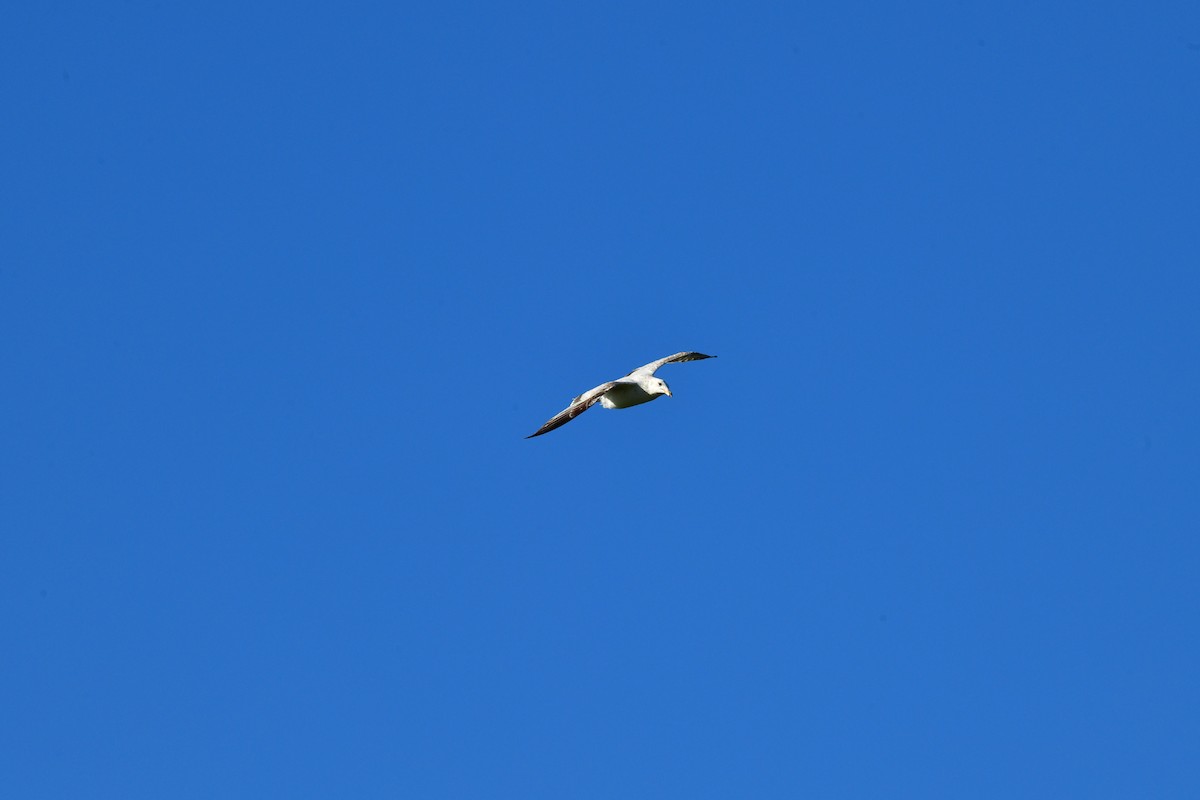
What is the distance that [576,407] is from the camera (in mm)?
47500

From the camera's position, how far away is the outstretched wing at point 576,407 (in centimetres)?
4641

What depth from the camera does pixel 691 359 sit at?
55375 millimetres

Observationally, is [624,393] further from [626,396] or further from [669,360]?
[669,360]

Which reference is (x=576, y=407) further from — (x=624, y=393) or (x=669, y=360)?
(x=669, y=360)

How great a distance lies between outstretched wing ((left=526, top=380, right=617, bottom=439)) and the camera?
152 feet

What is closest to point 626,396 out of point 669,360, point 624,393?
point 624,393

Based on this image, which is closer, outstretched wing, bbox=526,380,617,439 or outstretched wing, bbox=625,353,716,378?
outstretched wing, bbox=526,380,617,439

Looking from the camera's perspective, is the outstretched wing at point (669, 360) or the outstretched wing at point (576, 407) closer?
the outstretched wing at point (576, 407)

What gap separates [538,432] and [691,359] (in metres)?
10.6

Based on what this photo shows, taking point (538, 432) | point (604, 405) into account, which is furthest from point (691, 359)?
point (538, 432)

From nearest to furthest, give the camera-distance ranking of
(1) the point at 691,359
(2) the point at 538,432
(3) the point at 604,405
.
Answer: (2) the point at 538,432
(3) the point at 604,405
(1) the point at 691,359

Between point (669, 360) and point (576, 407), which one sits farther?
point (669, 360)

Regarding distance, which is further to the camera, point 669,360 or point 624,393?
point 669,360

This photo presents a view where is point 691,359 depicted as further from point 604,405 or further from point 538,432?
point 538,432
